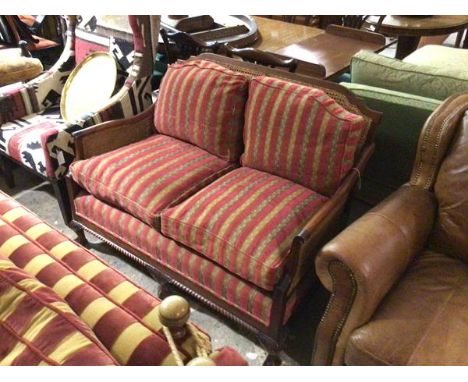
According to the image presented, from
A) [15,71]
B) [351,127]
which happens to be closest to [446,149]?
[351,127]

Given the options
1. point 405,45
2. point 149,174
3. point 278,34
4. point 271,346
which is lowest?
point 271,346

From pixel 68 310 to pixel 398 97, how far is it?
4.41 feet

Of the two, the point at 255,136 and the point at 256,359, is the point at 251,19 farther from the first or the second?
the point at 256,359

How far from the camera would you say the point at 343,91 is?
1475mm

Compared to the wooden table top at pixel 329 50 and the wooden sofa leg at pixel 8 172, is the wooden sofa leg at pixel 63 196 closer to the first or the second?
the wooden sofa leg at pixel 8 172

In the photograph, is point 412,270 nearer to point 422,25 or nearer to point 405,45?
point 422,25

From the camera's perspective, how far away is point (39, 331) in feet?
2.02

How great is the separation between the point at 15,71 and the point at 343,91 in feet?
6.02

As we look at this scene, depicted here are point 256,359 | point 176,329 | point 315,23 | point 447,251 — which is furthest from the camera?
point 315,23

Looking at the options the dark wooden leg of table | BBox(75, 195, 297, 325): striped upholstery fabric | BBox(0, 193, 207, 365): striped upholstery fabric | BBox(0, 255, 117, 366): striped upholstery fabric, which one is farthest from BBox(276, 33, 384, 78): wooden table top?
BBox(0, 255, 117, 366): striped upholstery fabric

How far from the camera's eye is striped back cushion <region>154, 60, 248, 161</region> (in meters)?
1.61

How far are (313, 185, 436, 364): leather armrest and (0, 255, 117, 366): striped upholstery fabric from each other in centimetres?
65

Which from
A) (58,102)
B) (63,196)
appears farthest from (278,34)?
(63,196)

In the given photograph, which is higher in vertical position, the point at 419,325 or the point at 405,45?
the point at 405,45
